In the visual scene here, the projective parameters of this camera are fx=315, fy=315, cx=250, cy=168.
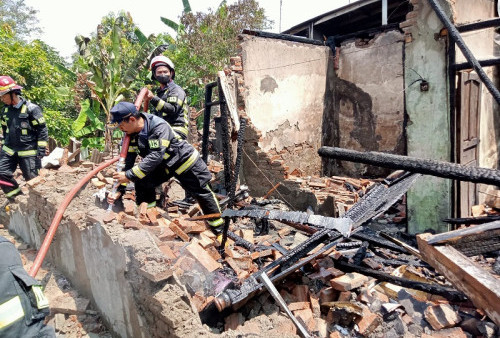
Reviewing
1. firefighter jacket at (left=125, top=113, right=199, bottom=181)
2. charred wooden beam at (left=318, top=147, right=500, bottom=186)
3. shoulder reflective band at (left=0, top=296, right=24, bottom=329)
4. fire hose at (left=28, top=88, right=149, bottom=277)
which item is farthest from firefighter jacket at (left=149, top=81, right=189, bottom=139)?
shoulder reflective band at (left=0, top=296, right=24, bottom=329)

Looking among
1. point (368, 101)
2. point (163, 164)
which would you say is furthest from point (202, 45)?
point (163, 164)

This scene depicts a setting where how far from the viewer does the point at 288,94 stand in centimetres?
772

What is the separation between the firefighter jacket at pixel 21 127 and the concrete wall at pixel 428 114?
594 cm

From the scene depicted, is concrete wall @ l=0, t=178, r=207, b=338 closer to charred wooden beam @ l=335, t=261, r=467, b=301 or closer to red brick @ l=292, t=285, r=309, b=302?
red brick @ l=292, t=285, r=309, b=302

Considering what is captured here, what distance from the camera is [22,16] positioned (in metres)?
26.7

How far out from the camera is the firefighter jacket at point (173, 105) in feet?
15.3

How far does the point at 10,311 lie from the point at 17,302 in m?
0.04

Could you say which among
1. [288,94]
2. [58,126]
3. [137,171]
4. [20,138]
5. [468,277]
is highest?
[288,94]

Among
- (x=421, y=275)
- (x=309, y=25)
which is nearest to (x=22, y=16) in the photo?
(x=309, y=25)

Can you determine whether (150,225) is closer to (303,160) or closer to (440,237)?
(440,237)

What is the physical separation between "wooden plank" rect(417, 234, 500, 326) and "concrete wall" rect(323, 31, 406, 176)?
248 inches

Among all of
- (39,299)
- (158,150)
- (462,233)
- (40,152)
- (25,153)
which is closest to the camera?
(39,299)

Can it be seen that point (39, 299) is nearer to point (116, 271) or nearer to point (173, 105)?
point (116, 271)

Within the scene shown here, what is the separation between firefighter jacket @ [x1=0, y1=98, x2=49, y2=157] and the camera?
17.0 ft
